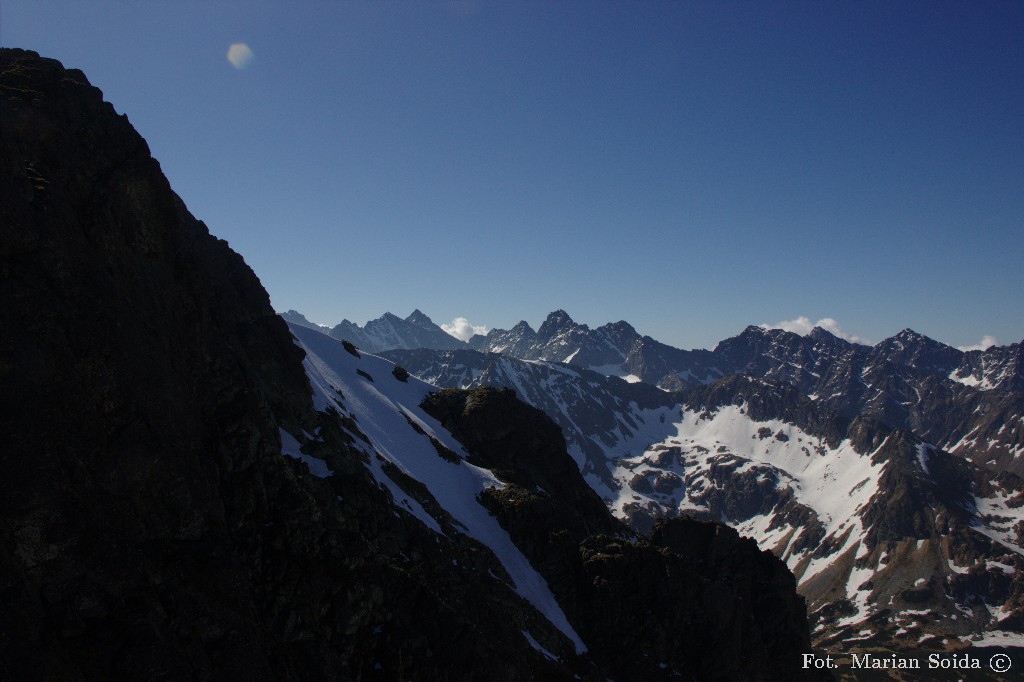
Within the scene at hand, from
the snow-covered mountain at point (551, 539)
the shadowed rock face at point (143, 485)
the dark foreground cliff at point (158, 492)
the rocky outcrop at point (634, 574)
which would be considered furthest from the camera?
the rocky outcrop at point (634, 574)

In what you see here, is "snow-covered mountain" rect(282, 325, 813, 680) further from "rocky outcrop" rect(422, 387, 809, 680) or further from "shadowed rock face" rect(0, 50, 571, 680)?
"shadowed rock face" rect(0, 50, 571, 680)

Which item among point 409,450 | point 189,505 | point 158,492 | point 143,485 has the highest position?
point 143,485

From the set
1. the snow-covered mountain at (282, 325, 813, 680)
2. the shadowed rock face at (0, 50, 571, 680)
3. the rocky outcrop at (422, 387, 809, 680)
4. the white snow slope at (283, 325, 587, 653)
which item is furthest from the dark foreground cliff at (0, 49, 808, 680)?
the rocky outcrop at (422, 387, 809, 680)

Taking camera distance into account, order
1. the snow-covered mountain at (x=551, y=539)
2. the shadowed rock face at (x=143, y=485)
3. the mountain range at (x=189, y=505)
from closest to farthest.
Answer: the shadowed rock face at (x=143, y=485) < the mountain range at (x=189, y=505) < the snow-covered mountain at (x=551, y=539)

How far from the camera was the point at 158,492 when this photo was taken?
2748 centimetres

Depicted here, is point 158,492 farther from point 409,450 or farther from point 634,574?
point 634,574

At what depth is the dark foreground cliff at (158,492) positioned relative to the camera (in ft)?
75.6

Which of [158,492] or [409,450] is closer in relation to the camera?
[158,492]

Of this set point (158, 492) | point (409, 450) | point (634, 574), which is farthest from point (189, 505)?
point (634, 574)

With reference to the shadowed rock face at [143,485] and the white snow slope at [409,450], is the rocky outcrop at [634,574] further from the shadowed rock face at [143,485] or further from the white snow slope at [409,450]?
the shadowed rock face at [143,485]

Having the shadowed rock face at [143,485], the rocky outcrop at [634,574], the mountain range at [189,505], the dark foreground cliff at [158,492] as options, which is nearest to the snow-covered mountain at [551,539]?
the rocky outcrop at [634,574]

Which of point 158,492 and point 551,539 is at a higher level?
point 158,492

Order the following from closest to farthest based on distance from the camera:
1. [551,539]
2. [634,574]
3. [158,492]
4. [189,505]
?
[158,492] < [189,505] < [551,539] < [634,574]

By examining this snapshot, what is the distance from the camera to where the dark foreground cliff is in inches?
907
